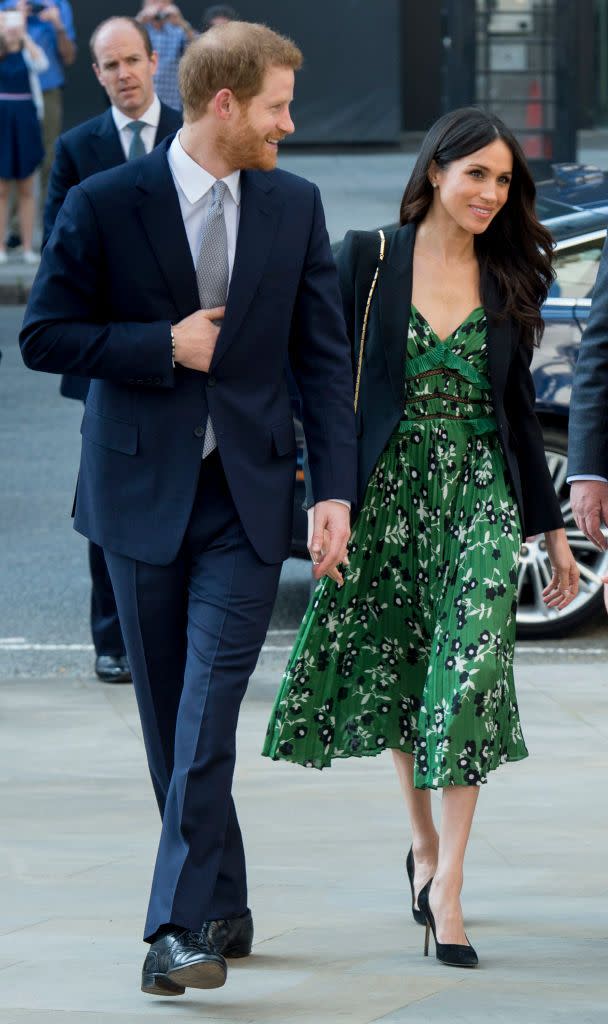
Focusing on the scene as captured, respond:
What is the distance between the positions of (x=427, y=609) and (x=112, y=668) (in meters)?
2.64

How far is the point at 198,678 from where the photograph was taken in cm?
399

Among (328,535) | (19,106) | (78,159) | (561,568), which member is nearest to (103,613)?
(78,159)

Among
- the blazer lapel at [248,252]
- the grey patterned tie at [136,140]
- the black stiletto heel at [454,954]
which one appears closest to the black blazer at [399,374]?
the blazer lapel at [248,252]

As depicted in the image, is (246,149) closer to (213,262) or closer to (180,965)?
(213,262)

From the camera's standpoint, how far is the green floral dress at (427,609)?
433 centimetres

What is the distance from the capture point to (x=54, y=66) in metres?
17.6

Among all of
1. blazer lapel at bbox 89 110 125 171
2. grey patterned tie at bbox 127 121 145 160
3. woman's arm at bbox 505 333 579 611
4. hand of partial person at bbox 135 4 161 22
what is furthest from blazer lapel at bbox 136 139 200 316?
hand of partial person at bbox 135 4 161 22

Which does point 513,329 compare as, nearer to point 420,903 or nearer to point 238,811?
point 420,903

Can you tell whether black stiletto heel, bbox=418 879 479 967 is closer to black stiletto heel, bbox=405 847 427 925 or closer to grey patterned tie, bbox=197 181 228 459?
black stiletto heel, bbox=405 847 427 925

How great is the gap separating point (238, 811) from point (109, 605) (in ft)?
5.31

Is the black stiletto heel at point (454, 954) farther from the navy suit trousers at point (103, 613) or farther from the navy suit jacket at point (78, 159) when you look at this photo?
the navy suit jacket at point (78, 159)

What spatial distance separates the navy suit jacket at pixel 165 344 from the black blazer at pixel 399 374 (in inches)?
13.1

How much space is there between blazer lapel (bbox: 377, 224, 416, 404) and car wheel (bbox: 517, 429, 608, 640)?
3.08 meters

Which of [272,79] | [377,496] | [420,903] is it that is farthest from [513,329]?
[420,903]
